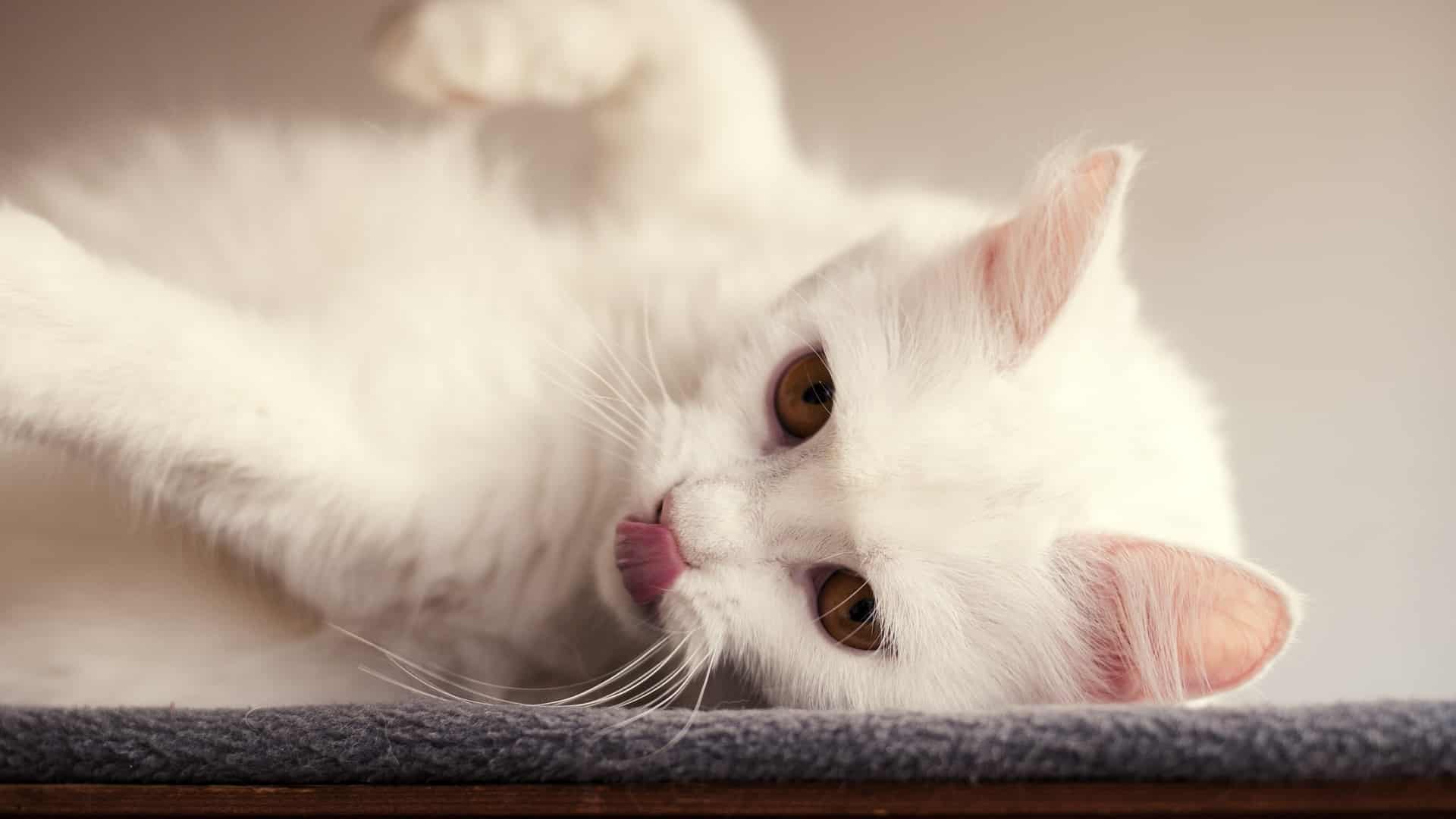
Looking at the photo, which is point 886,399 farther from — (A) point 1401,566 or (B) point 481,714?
(A) point 1401,566

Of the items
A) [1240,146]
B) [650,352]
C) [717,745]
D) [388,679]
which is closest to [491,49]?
[650,352]

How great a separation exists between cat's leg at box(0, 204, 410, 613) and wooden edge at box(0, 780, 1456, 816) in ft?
0.80

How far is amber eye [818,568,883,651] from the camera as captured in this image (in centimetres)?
74

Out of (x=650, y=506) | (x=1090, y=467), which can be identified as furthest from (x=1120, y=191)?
(x=650, y=506)

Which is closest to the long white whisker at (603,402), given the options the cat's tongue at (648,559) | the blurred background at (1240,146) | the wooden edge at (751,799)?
the cat's tongue at (648,559)

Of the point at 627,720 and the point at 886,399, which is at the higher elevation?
the point at 886,399

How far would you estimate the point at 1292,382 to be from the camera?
1295 millimetres

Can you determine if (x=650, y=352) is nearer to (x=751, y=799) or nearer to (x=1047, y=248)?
(x=1047, y=248)

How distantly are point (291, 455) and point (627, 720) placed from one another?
0.34m

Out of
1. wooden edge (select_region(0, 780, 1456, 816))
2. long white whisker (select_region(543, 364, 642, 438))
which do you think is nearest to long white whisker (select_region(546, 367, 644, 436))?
long white whisker (select_region(543, 364, 642, 438))

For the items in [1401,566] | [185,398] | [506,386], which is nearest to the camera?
[185,398]

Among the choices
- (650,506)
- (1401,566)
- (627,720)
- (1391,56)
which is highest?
(1391,56)

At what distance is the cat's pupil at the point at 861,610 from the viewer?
0.74m

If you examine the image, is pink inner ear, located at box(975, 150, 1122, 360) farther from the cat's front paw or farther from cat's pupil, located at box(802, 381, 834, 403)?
the cat's front paw
